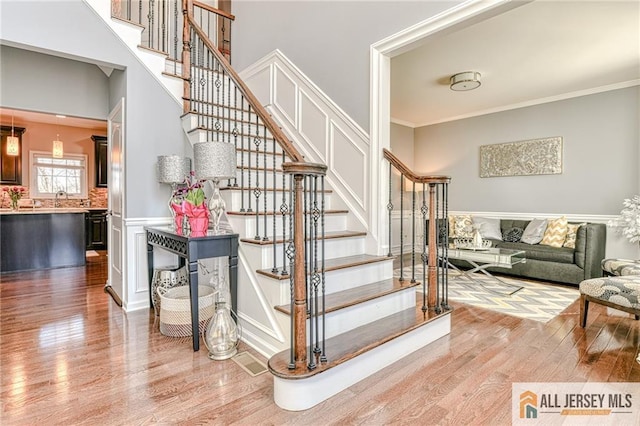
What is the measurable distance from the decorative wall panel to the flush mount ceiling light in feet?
5.77

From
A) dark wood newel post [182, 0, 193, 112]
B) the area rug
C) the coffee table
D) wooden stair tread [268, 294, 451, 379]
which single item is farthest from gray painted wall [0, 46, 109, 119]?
the coffee table

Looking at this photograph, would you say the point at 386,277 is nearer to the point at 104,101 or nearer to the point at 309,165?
the point at 309,165

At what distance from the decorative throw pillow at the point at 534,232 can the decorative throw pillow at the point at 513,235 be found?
86 millimetres

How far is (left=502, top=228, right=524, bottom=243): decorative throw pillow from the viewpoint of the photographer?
5164 mm

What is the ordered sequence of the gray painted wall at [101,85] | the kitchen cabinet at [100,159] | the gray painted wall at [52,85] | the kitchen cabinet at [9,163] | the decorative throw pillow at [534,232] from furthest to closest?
the kitchen cabinet at [100,159], the kitchen cabinet at [9,163], the decorative throw pillow at [534,232], the gray painted wall at [52,85], the gray painted wall at [101,85]

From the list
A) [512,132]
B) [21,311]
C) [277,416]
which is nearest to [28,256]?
[21,311]

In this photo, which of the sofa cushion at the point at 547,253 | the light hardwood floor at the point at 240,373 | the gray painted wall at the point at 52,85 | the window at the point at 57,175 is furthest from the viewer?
the window at the point at 57,175

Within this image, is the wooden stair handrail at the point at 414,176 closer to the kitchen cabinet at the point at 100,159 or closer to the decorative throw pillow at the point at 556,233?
the decorative throw pillow at the point at 556,233

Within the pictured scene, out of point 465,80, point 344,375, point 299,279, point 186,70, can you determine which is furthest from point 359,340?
point 465,80

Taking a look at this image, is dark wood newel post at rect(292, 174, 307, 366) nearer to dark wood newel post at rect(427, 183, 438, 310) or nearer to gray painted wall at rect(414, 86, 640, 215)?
dark wood newel post at rect(427, 183, 438, 310)

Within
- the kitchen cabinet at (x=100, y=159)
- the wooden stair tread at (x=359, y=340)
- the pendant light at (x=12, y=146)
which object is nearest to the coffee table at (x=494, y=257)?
the wooden stair tread at (x=359, y=340)

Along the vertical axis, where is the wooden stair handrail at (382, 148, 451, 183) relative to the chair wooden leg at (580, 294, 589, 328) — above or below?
above

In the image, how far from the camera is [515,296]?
3.80 m

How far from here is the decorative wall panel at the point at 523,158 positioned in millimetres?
5274
